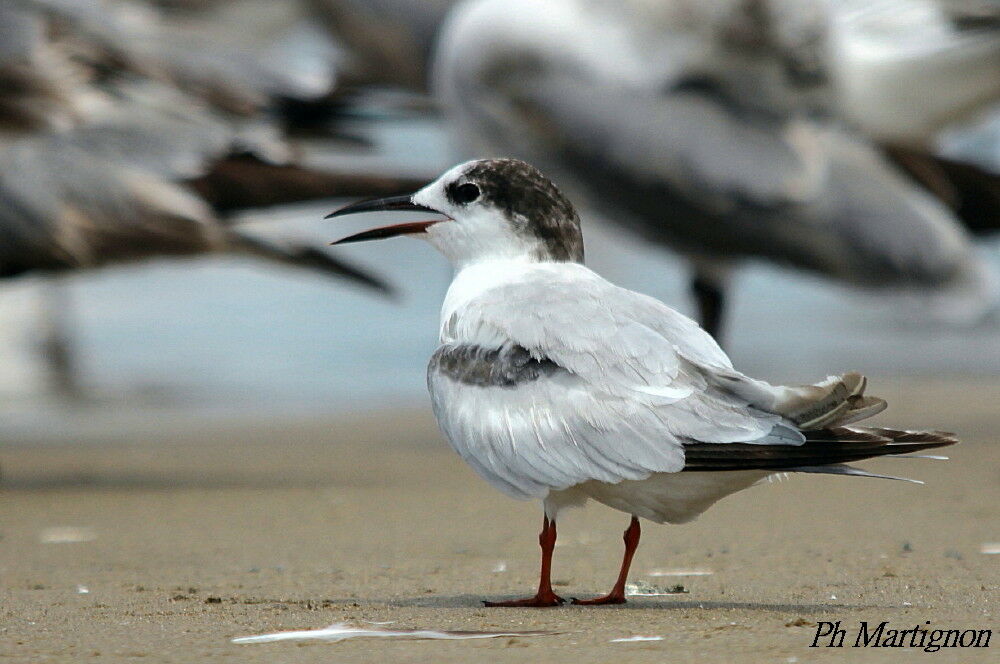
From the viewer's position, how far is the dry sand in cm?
258

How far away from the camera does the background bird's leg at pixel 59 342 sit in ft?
28.0

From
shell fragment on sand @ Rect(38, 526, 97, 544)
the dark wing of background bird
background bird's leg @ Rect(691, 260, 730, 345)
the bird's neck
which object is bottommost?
shell fragment on sand @ Rect(38, 526, 97, 544)

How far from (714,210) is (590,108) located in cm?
58

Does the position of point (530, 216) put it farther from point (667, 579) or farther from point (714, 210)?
point (714, 210)

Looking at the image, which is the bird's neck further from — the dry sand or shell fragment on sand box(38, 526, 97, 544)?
shell fragment on sand box(38, 526, 97, 544)

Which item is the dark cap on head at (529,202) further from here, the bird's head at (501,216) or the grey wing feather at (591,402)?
the grey wing feather at (591,402)

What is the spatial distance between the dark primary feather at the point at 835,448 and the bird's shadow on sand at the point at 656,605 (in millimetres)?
272

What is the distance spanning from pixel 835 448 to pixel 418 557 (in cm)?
129

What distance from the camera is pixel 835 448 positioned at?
270 cm

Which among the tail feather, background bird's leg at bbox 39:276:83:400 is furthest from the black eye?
background bird's leg at bbox 39:276:83:400

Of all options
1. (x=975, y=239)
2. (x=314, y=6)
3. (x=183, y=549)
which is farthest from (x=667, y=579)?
(x=314, y=6)

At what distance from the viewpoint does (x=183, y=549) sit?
3.90 m

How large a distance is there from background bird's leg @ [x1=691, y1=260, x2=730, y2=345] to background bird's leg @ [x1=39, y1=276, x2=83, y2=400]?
3109 mm

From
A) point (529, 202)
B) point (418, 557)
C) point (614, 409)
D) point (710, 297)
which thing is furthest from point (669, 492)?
point (710, 297)
